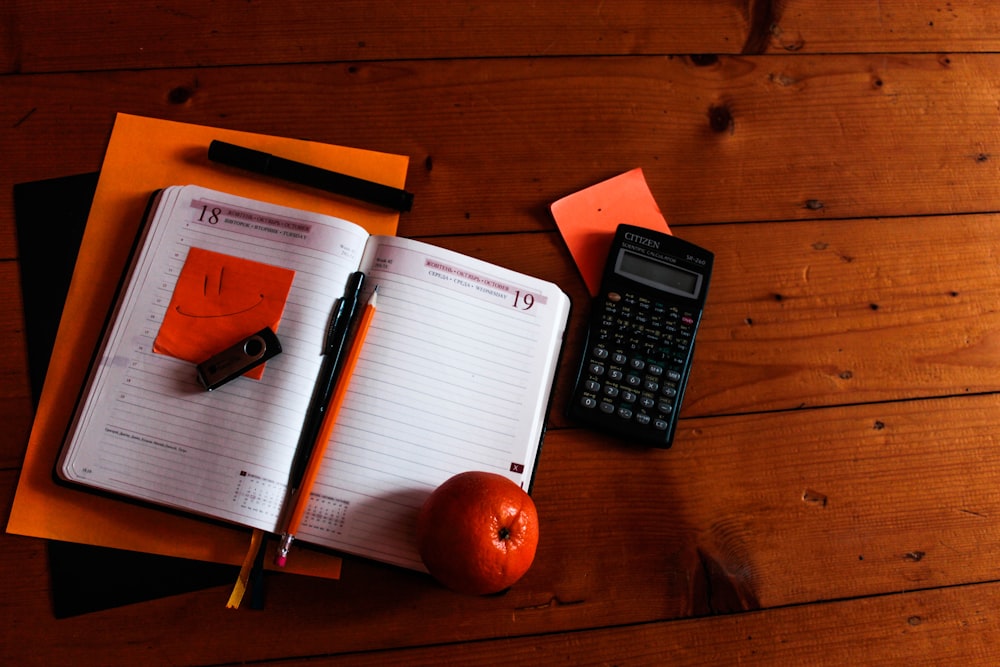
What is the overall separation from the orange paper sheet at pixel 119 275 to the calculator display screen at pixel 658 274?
0.22m

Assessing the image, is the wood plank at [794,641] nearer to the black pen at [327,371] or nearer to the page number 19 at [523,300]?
the black pen at [327,371]

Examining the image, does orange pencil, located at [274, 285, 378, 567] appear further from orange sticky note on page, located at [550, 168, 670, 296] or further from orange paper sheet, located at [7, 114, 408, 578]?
orange sticky note on page, located at [550, 168, 670, 296]

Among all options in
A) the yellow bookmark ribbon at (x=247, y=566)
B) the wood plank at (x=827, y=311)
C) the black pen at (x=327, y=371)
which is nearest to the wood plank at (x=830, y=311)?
the wood plank at (x=827, y=311)

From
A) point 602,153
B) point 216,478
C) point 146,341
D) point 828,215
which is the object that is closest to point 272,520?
point 216,478

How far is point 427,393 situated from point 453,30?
1.25 feet

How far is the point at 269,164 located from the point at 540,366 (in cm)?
31

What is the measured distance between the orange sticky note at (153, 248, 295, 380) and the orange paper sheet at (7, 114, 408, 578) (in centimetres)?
8

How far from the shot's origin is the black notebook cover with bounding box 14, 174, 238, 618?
21.9 inches

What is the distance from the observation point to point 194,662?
0.55 m

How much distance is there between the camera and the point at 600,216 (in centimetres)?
66

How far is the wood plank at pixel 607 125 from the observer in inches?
25.9

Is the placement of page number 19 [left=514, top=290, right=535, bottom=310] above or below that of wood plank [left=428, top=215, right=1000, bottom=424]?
below

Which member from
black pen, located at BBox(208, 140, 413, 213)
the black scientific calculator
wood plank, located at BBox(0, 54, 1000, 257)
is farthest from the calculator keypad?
black pen, located at BBox(208, 140, 413, 213)

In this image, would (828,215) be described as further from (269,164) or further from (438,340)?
(269,164)
